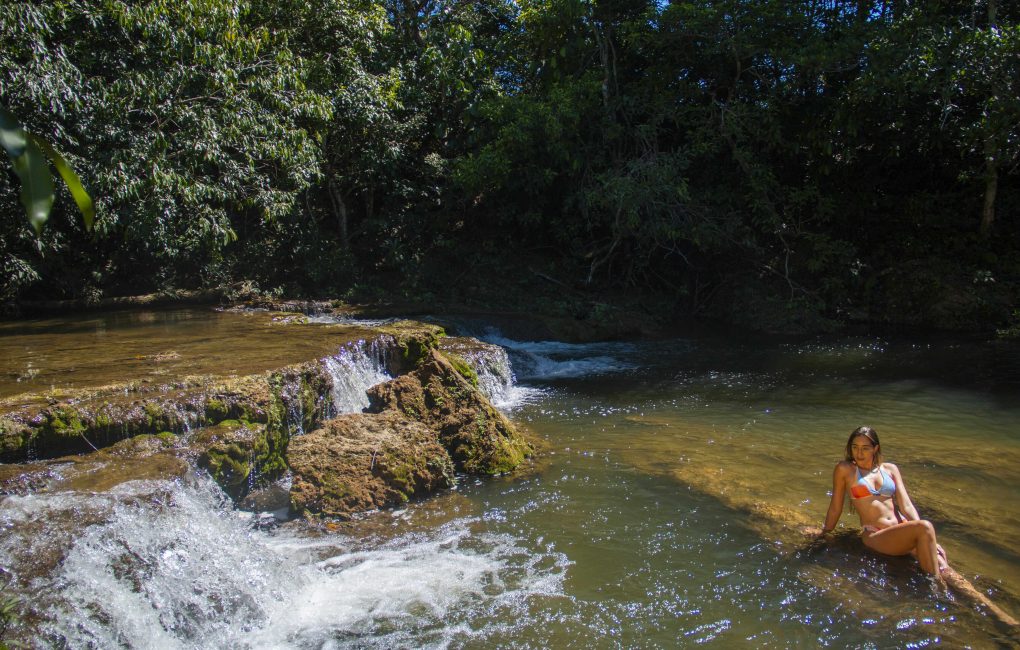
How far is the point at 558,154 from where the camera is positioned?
13328 mm

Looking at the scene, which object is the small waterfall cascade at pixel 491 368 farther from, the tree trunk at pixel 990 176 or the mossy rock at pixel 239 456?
the tree trunk at pixel 990 176

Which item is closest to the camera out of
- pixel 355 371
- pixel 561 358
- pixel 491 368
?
pixel 355 371

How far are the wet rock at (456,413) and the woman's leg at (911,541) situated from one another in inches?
118

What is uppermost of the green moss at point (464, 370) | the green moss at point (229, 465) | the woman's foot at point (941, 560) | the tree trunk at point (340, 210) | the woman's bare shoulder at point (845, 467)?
the tree trunk at point (340, 210)

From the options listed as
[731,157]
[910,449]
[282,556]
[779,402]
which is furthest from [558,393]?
[731,157]

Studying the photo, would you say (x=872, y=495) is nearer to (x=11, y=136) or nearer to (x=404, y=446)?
(x=404, y=446)

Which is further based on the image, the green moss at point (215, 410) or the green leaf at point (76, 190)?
the green moss at point (215, 410)

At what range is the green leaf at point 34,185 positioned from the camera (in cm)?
103

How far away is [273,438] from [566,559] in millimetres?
2890

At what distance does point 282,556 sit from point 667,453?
140 inches

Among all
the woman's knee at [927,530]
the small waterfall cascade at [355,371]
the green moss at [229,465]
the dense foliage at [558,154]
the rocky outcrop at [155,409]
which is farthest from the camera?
the dense foliage at [558,154]

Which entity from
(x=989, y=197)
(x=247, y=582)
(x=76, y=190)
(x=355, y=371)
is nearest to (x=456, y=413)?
(x=355, y=371)

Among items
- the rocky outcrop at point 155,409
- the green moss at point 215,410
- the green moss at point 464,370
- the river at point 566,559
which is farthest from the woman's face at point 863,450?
the green moss at point 215,410

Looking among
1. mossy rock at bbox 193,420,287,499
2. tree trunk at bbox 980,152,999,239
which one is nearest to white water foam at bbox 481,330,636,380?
mossy rock at bbox 193,420,287,499
